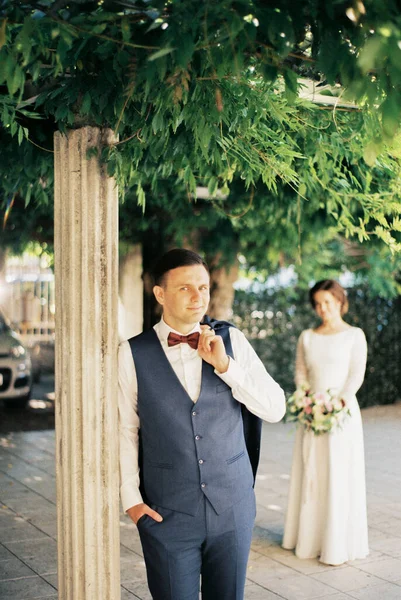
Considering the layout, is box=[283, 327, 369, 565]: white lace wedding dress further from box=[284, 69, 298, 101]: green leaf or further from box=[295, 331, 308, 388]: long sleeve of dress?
box=[284, 69, 298, 101]: green leaf

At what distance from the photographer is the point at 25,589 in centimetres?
517

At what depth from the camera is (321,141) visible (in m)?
4.41

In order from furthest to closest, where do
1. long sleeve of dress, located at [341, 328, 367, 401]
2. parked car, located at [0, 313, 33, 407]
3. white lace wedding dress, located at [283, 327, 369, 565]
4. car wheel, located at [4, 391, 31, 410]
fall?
car wheel, located at [4, 391, 31, 410] → parked car, located at [0, 313, 33, 407] → long sleeve of dress, located at [341, 328, 367, 401] → white lace wedding dress, located at [283, 327, 369, 565]

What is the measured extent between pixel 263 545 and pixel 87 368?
3.33 m

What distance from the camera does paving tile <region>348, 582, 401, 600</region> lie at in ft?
16.6

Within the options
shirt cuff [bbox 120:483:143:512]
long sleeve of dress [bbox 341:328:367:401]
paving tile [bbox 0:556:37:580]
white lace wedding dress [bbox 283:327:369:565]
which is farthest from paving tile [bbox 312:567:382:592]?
shirt cuff [bbox 120:483:143:512]

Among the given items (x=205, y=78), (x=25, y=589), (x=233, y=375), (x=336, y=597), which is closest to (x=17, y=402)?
(x=25, y=589)

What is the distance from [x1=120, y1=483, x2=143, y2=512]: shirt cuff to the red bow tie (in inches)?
26.1

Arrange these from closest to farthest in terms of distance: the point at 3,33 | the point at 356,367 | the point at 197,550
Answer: the point at 3,33 < the point at 197,550 < the point at 356,367

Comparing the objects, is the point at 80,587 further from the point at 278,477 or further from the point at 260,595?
the point at 278,477

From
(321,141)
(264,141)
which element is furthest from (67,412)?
(321,141)

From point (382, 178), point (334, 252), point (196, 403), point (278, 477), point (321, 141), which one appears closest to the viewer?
point (196, 403)

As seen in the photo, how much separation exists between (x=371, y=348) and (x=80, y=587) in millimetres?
10980

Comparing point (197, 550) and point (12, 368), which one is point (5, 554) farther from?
point (12, 368)
